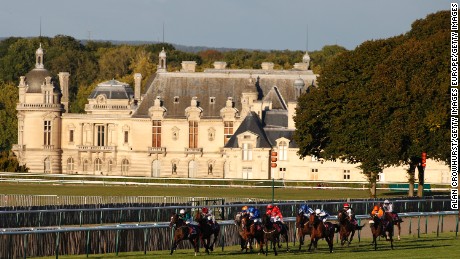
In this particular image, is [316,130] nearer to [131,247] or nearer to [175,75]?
[175,75]

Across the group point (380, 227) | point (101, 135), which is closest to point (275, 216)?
point (380, 227)

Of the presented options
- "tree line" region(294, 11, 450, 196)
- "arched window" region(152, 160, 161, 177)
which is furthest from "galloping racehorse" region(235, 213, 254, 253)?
"arched window" region(152, 160, 161, 177)

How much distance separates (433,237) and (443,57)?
3351 centimetres

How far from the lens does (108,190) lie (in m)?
121

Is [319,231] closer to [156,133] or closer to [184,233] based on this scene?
[184,233]

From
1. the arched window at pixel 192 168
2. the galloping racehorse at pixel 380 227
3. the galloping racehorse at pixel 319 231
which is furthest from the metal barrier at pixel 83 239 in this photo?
the arched window at pixel 192 168

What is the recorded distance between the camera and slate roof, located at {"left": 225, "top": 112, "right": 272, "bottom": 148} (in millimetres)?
143875

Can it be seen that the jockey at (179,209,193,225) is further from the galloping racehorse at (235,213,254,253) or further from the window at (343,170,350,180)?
the window at (343,170,350,180)

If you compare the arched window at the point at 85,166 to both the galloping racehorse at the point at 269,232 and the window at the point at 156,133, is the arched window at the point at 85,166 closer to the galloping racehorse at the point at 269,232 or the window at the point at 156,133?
the window at the point at 156,133

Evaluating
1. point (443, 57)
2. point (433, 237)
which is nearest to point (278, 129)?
point (443, 57)

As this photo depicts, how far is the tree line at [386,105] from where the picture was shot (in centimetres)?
10269

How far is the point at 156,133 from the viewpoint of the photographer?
157250 millimetres

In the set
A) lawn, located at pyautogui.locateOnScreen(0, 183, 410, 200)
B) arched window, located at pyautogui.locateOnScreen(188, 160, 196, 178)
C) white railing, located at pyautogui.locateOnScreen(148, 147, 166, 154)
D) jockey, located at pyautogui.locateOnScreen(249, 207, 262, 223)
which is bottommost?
lawn, located at pyautogui.locateOnScreen(0, 183, 410, 200)

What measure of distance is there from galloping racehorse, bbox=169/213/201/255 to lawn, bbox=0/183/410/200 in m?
49.6
